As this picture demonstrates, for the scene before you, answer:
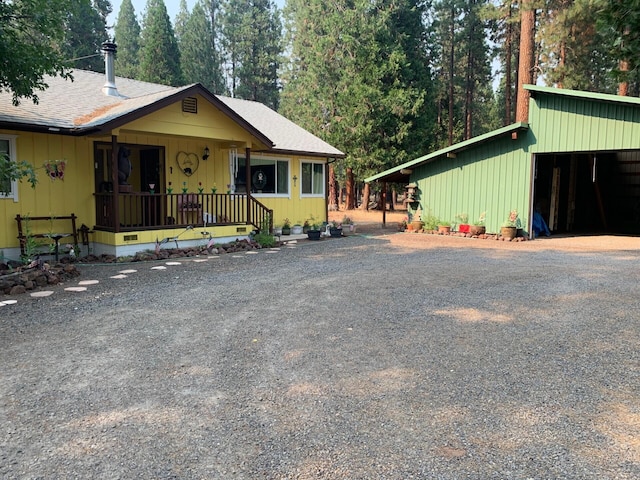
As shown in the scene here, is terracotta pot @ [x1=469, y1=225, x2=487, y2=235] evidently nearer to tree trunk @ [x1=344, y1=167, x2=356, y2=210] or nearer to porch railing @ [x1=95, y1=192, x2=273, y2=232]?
porch railing @ [x1=95, y1=192, x2=273, y2=232]

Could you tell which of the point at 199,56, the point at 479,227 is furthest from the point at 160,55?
the point at 479,227

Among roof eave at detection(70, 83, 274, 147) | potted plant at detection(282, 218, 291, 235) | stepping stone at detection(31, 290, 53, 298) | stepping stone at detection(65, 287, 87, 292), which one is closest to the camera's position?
stepping stone at detection(31, 290, 53, 298)

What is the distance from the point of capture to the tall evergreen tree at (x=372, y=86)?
72.0 ft

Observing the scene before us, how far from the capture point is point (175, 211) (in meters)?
11.5

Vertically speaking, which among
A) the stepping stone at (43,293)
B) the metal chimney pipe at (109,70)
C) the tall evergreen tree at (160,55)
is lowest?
the stepping stone at (43,293)

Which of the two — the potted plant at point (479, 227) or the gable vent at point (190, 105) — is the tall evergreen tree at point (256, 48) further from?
the gable vent at point (190, 105)

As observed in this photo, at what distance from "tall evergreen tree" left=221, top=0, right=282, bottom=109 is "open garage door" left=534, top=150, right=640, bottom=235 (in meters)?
29.1

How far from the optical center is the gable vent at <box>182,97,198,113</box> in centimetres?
1027

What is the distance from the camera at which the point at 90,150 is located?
32.5 feet

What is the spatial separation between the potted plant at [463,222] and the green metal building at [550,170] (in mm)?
164

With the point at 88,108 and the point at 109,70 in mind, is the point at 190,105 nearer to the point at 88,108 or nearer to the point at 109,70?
the point at 88,108

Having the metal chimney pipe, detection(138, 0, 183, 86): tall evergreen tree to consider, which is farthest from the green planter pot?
detection(138, 0, 183, 86): tall evergreen tree

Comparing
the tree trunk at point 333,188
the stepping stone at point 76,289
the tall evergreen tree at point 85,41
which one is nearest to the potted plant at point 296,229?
the stepping stone at point 76,289

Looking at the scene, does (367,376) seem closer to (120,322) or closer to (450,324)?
(450,324)
